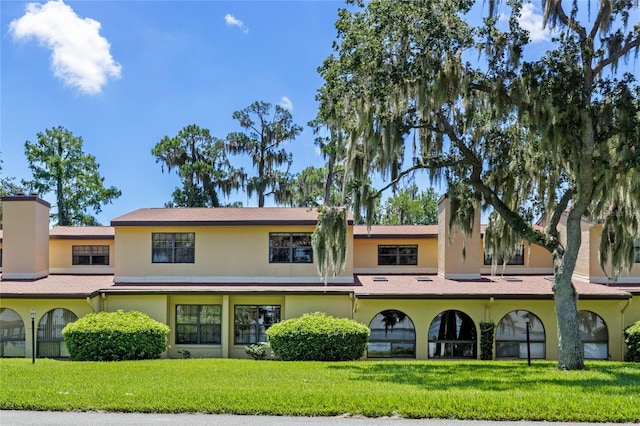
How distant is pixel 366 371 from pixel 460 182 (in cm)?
640

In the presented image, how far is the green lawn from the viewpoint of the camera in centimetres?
852

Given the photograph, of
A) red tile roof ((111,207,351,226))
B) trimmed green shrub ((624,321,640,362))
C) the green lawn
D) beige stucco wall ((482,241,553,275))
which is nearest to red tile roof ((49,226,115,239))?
red tile roof ((111,207,351,226))

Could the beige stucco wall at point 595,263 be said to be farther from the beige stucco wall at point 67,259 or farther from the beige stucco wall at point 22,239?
the beige stucco wall at point 22,239

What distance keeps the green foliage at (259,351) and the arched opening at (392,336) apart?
3324 millimetres

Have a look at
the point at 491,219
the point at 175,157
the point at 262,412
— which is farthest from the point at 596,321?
the point at 175,157

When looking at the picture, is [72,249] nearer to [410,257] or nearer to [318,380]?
[410,257]

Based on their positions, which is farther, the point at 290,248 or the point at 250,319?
the point at 290,248

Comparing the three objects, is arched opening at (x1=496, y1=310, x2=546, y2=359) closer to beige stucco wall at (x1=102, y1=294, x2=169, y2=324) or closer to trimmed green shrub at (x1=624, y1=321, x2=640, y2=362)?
trimmed green shrub at (x1=624, y1=321, x2=640, y2=362)

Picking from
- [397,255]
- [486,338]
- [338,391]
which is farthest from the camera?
[397,255]

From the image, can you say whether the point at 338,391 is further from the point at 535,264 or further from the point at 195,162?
the point at 195,162

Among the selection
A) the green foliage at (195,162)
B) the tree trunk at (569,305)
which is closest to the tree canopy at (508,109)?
the tree trunk at (569,305)

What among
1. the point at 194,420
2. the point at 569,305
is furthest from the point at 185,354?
the point at 569,305

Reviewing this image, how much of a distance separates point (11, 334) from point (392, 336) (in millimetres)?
12556

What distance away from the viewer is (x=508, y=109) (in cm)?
1359
